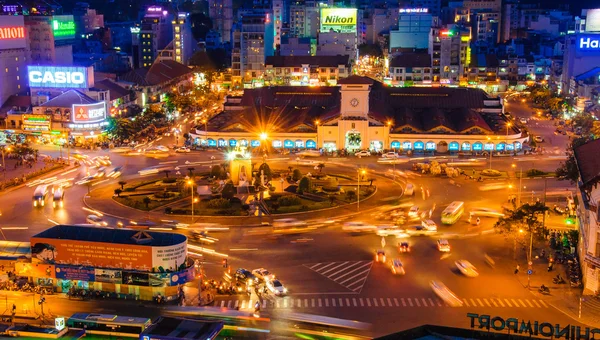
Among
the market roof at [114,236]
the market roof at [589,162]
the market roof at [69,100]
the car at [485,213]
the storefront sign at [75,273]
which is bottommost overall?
the car at [485,213]

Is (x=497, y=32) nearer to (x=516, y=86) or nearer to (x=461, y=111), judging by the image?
(x=516, y=86)

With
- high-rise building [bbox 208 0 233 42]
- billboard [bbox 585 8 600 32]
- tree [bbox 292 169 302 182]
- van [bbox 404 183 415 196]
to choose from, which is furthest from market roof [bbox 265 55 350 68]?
van [bbox 404 183 415 196]

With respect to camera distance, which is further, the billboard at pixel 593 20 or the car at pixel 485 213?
the billboard at pixel 593 20

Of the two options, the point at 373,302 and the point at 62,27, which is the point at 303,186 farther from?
the point at 62,27

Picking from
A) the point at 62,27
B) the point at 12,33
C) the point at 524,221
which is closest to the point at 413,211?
the point at 524,221

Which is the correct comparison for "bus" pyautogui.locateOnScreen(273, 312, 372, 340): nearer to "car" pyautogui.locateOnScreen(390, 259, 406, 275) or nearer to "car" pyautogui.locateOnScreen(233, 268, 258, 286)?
"car" pyautogui.locateOnScreen(233, 268, 258, 286)

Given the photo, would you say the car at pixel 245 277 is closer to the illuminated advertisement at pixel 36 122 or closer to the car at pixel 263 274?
the car at pixel 263 274

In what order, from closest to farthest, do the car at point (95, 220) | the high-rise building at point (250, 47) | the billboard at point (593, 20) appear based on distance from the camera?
the car at point (95, 220) < the billboard at point (593, 20) < the high-rise building at point (250, 47)

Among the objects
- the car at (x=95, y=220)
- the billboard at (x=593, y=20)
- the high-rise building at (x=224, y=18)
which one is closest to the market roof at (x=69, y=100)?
the car at (x=95, y=220)
